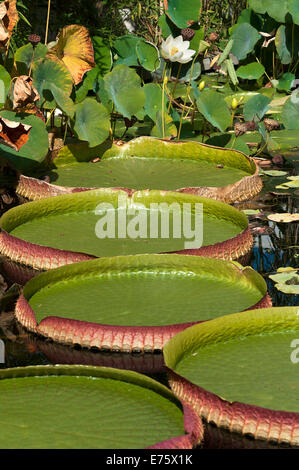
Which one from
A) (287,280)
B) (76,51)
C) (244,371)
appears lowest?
(287,280)

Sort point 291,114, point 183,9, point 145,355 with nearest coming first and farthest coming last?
point 145,355
point 183,9
point 291,114

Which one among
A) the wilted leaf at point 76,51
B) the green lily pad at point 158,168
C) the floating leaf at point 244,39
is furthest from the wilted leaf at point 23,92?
the floating leaf at point 244,39

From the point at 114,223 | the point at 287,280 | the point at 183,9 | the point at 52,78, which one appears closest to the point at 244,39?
the point at 183,9

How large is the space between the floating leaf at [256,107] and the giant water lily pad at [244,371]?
3168 mm

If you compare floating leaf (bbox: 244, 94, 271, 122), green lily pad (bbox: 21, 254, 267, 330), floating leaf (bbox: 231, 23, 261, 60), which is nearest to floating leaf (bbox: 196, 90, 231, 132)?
floating leaf (bbox: 244, 94, 271, 122)

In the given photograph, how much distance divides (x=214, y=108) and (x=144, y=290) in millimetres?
2529

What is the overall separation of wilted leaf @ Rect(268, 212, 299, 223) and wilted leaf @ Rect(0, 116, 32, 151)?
4.53ft

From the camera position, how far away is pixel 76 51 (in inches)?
202

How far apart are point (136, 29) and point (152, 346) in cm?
744

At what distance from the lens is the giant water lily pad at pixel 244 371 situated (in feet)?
7.37

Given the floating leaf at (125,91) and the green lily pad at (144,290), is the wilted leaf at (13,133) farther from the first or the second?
the floating leaf at (125,91)

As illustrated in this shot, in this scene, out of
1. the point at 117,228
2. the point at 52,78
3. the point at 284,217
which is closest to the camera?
the point at 117,228

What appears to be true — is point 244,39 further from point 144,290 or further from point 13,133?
point 144,290

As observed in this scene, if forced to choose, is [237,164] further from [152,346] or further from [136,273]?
[152,346]
